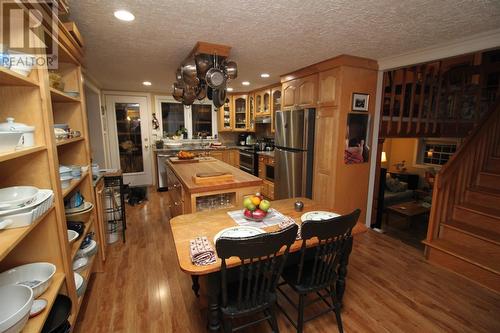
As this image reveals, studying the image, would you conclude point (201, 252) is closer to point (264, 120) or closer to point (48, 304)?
point (48, 304)

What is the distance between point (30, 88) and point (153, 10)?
94cm

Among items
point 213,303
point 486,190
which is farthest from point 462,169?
point 213,303

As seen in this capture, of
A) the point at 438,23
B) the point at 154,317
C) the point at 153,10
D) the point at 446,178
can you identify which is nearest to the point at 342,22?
the point at 438,23

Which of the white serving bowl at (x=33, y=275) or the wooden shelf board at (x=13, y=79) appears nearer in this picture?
the wooden shelf board at (x=13, y=79)

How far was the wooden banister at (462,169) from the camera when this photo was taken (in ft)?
8.41

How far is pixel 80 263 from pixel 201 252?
1.32 metres

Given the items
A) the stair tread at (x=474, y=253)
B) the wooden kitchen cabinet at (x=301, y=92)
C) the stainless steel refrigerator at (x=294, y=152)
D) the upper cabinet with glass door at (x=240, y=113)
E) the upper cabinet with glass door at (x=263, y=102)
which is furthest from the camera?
the upper cabinet with glass door at (x=240, y=113)

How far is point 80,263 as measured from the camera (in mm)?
1904

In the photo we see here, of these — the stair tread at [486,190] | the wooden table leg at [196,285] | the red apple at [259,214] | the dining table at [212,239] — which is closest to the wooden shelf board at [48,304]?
the dining table at [212,239]

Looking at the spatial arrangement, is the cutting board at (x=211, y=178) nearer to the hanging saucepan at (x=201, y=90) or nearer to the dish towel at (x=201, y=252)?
the dish towel at (x=201, y=252)

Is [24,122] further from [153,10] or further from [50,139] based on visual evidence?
[153,10]

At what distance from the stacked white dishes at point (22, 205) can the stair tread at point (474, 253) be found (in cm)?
336

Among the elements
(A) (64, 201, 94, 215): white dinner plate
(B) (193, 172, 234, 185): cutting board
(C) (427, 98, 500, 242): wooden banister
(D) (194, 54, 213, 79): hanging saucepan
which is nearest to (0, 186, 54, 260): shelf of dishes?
(A) (64, 201, 94, 215): white dinner plate

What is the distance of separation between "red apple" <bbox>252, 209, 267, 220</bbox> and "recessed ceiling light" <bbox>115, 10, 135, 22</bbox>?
170cm
